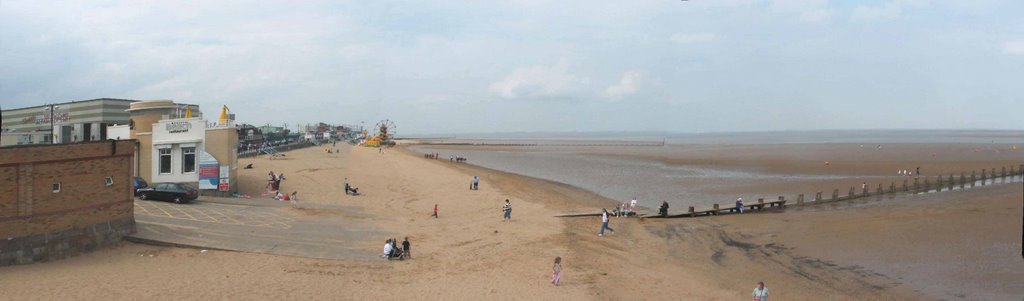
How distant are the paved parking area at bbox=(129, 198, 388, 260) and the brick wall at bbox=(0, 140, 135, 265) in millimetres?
1308

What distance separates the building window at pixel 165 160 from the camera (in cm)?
3148

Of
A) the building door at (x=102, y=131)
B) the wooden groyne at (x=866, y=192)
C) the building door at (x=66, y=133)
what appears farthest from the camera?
the wooden groyne at (x=866, y=192)

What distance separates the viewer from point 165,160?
31.6 meters

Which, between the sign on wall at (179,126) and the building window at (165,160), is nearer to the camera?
the sign on wall at (179,126)

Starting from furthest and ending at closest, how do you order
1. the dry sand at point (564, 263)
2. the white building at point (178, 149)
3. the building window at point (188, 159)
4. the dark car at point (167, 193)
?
the building window at point (188, 159), the white building at point (178, 149), the dark car at point (167, 193), the dry sand at point (564, 263)

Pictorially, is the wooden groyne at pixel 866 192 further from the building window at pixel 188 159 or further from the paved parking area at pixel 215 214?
the building window at pixel 188 159

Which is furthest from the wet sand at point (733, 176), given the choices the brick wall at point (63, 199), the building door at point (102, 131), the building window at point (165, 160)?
the building door at point (102, 131)

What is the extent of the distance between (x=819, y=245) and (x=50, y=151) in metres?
27.8

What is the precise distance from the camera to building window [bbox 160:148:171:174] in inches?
1240

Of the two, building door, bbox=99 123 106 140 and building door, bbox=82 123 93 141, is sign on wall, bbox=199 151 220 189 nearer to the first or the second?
building door, bbox=99 123 106 140

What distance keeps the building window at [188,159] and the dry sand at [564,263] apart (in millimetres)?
5856

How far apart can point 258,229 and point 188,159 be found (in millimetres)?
11544

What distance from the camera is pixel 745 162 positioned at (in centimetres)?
7419

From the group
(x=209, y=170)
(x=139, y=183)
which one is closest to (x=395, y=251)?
(x=209, y=170)
